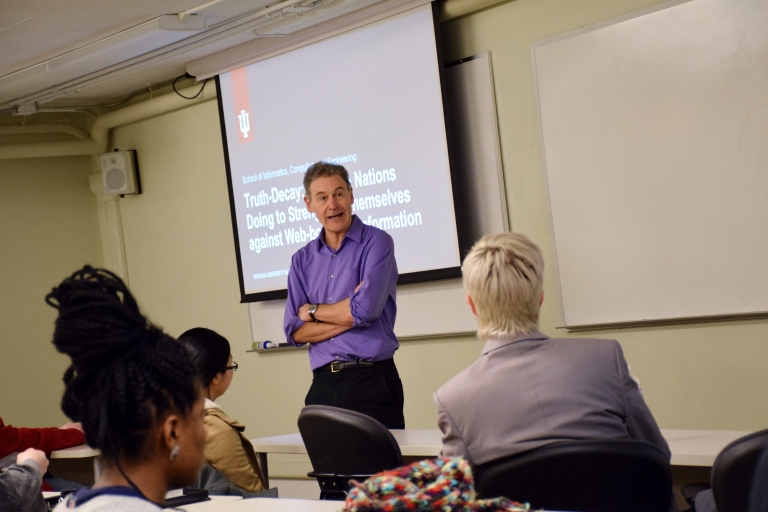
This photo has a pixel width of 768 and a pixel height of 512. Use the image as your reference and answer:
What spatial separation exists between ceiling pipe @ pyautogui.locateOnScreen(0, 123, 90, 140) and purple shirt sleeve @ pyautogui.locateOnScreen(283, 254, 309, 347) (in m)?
3.72

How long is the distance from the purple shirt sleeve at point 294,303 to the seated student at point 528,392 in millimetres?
1735

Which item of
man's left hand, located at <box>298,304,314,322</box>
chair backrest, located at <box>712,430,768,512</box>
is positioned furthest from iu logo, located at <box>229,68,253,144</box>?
chair backrest, located at <box>712,430,768,512</box>

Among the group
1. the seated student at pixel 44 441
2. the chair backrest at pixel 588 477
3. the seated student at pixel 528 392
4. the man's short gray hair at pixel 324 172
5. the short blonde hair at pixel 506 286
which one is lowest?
the seated student at pixel 44 441

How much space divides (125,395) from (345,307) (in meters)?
2.20

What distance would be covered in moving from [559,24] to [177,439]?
3411 millimetres

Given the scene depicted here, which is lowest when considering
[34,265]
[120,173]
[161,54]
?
[34,265]

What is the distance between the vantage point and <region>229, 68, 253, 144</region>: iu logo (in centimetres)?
542

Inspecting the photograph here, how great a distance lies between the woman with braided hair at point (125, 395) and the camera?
116 centimetres

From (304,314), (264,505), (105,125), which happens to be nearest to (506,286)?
(264,505)

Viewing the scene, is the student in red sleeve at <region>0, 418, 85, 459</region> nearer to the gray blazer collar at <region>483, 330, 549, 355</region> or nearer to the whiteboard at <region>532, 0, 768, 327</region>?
the gray blazer collar at <region>483, 330, 549, 355</region>

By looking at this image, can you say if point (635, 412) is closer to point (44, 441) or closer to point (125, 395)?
point (125, 395)

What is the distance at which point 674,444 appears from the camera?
2170 millimetres

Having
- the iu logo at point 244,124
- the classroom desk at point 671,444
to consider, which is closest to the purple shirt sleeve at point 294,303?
the classroom desk at point 671,444

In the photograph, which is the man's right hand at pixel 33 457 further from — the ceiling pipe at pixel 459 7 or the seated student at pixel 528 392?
the ceiling pipe at pixel 459 7
